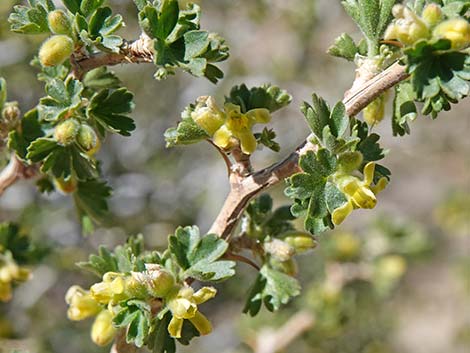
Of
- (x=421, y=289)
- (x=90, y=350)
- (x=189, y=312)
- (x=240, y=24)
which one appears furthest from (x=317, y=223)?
(x=421, y=289)

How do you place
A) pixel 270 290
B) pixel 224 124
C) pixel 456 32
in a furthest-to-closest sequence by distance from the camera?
1. pixel 270 290
2. pixel 224 124
3. pixel 456 32

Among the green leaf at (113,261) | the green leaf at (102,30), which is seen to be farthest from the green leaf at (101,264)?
the green leaf at (102,30)

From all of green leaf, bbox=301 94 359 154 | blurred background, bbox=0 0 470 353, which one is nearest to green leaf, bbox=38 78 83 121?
green leaf, bbox=301 94 359 154

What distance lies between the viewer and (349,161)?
894mm

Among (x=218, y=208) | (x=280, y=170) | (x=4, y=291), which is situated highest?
(x=280, y=170)

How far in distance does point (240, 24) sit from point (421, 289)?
2.87m

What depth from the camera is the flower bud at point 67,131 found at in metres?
1.02

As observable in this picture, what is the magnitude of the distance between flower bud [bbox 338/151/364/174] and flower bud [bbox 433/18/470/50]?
0.19m

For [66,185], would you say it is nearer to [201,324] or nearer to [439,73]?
[201,324]

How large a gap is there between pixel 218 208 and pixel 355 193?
1.99 m

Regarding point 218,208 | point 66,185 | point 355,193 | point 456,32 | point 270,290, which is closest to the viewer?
point 456,32

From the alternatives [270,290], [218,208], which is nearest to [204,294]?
[270,290]

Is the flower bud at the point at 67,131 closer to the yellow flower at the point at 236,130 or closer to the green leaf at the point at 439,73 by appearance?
the yellow flower at the point at 236,130

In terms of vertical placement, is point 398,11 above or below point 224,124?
above
